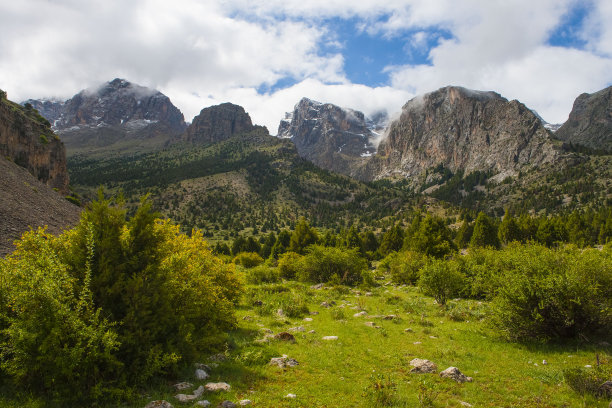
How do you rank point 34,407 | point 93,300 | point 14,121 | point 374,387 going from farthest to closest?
point 14,121
point 374,387
point 93,300
point 34,407

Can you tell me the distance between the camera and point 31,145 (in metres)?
59.5

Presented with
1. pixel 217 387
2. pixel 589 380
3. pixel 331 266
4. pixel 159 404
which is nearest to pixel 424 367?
pixel 589 380

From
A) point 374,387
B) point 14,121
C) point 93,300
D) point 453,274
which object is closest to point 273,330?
point 374,387

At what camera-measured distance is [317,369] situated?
33.7 ft

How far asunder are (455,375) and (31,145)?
260 ft

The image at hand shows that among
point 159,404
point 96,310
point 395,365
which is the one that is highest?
point 96,310

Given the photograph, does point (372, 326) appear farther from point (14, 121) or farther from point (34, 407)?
point (14, 121)

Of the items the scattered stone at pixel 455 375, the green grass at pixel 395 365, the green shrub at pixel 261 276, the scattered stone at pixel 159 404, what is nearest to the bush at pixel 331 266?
the green shrub at pixel 261 276

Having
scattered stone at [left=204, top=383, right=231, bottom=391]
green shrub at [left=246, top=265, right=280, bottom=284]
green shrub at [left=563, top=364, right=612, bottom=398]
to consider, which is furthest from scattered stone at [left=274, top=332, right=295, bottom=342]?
green shrub at [left=246, top=265, right=280, bottom=284]

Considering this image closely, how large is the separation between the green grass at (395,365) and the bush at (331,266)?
712 inches

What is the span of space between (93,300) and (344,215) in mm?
166393

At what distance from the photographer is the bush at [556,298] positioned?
1134 cm

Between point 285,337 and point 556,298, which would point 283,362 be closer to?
point 285,337

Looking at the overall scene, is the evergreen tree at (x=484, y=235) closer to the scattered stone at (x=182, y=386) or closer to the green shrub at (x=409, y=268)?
the green shrub at (x=409, y=268)
